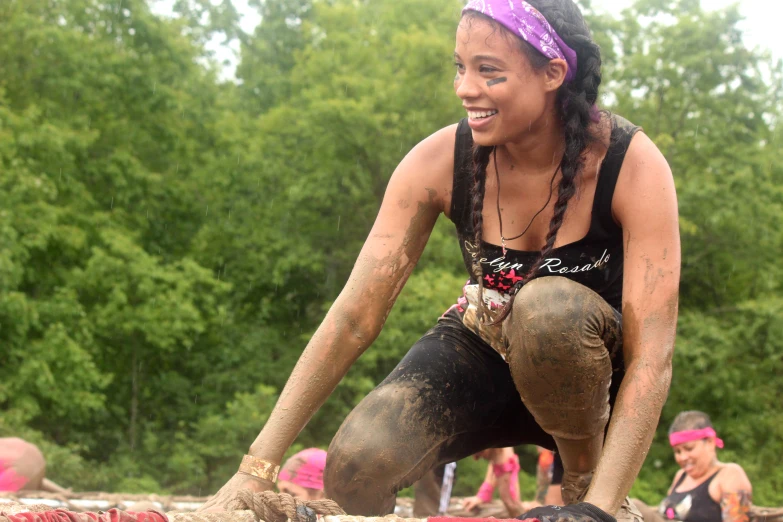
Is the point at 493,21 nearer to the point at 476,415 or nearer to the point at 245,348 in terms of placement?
the point at 476,415

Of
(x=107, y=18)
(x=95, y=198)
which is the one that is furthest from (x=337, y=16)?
(x=95, y=198)

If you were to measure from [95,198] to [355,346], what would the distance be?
16687mm

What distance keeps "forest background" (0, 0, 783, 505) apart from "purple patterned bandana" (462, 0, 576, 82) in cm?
1299

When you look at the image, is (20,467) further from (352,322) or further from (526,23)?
(526,23)

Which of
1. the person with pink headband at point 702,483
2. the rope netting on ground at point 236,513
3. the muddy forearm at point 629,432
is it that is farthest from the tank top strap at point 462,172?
the person with pink headband at point 702,483

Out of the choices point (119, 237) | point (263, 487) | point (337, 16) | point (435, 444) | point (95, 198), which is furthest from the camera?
point (337, 16)

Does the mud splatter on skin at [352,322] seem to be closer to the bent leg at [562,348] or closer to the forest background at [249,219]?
the bent leg at [562,348]

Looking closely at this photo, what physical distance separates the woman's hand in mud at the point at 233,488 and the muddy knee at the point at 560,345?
64cm

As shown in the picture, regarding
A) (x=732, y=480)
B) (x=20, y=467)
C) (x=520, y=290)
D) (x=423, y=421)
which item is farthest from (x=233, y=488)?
(x=732, y=480)

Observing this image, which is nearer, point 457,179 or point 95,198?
point 457,179

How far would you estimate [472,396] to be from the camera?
2746 mm

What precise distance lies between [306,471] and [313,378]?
9.95ft

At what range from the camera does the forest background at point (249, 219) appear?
16172mm

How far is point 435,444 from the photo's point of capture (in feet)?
8.71
